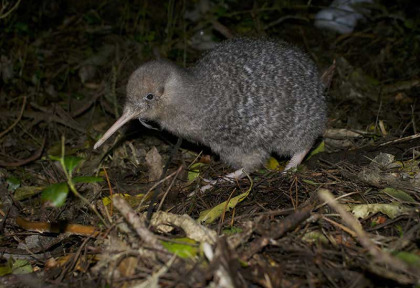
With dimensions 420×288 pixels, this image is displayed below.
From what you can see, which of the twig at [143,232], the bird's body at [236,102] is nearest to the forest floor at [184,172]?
the twig at [143,232]

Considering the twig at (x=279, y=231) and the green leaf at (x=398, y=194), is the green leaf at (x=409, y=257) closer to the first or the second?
the twig at (x=279, y=231)

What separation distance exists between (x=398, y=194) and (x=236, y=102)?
1452 millimetres

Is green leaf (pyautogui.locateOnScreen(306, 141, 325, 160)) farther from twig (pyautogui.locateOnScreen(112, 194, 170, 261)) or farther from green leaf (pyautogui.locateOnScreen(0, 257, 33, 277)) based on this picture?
green leaf (pyautogui.locateOnScreen(0, 257, 33, 277))

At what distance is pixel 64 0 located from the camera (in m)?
6.86

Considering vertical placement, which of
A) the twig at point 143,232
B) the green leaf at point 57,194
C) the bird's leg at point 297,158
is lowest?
the bird's leg at point 297,158

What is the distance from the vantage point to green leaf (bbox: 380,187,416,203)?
9.85 feet

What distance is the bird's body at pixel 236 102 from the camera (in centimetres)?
376

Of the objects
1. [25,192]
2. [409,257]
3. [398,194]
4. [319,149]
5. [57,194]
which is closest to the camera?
[409,257]

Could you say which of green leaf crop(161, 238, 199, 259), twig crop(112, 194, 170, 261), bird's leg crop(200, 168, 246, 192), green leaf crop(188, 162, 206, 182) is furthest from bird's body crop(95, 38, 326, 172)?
green leaf crop(161, 238, 199, 259)

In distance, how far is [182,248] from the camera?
8.16 feet

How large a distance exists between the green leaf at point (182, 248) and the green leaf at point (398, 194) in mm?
1375

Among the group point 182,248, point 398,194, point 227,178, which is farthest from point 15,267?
point 398,194

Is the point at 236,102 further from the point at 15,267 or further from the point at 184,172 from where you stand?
the point at 15,267

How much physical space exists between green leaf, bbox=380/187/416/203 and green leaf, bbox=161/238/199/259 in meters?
1.37
